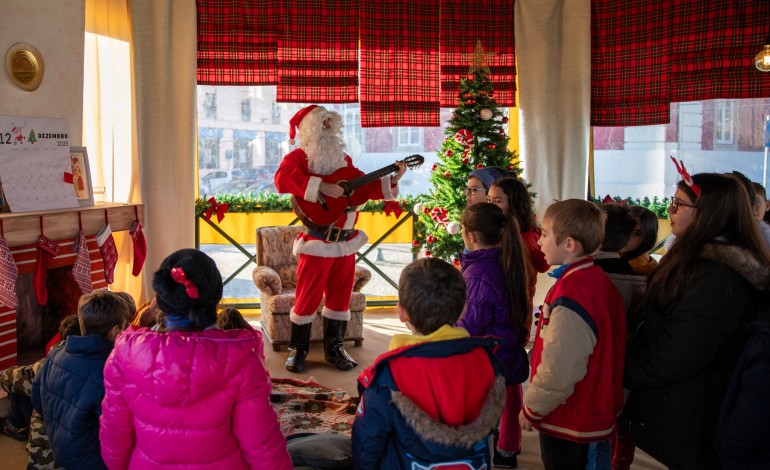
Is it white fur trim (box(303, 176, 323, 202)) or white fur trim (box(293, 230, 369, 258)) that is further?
white fur trim (box(293, 230, 369, 258))

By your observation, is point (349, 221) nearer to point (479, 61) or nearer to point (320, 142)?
point (320, 142)

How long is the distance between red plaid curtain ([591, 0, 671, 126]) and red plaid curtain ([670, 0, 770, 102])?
10cm

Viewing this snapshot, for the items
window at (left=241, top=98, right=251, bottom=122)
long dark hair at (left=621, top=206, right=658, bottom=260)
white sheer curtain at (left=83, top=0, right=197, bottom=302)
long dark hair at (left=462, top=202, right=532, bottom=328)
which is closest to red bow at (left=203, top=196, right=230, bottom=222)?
white sheer curtain at (left=83, top=0, right=197, bottom=302)

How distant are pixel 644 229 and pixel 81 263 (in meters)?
3.22

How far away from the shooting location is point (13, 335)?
12.3ft

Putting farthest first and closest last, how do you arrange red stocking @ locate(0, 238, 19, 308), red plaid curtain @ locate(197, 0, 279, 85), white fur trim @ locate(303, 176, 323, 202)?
red plaid curtain @ locate(197, 0, 279, 85), white fur trim @ locate(303, 176, 323, 202), red stocking @ locate(0, 238, 19, 308)

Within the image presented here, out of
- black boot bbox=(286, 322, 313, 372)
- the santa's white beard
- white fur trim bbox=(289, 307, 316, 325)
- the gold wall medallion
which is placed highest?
the gold wall medallion

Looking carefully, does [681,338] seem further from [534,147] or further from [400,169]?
[534,147]

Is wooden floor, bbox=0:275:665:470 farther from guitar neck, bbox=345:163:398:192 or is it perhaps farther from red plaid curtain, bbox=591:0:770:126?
red plaid curtain, bbox=591:0:770:126

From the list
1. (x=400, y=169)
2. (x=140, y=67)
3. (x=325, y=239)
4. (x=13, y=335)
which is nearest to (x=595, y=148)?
(x=400, y=169)

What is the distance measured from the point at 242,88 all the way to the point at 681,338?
4929mm

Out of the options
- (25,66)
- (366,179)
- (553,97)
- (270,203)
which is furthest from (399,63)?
(25,66)

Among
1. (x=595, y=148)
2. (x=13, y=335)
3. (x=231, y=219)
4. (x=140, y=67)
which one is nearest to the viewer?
(x=13, y=335)

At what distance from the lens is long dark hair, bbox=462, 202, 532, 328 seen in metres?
2.73
